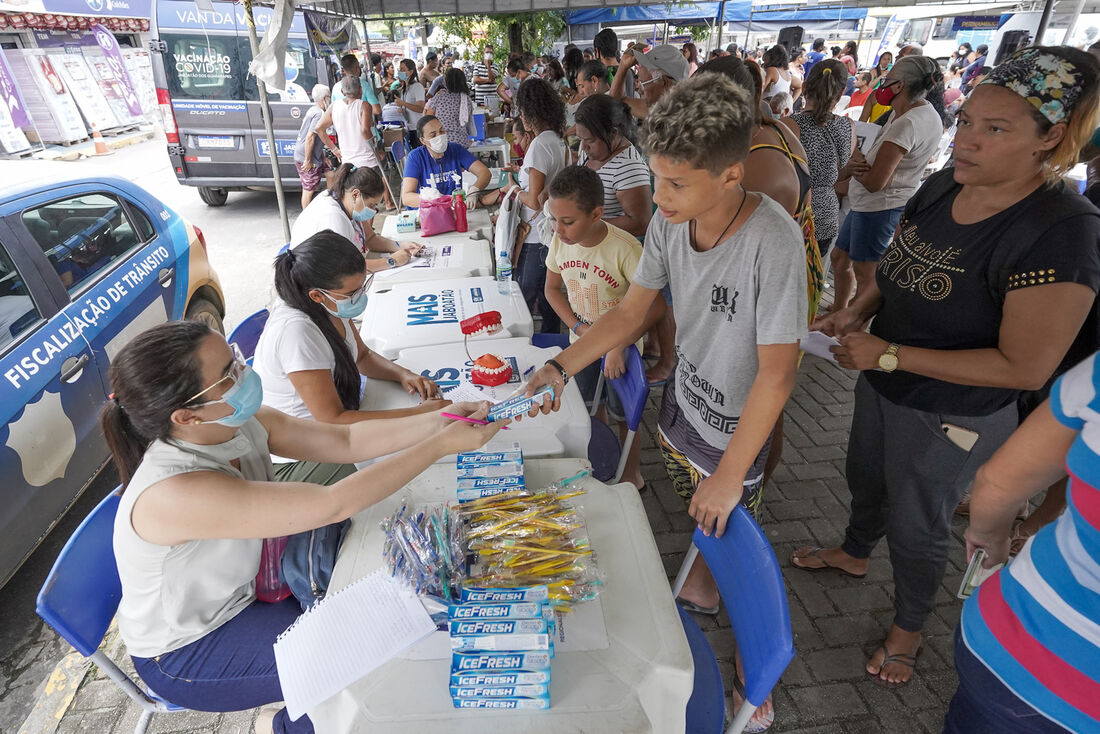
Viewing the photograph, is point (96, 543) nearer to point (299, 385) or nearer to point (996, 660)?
point (299, 385)

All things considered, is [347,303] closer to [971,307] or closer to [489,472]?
[489,472]

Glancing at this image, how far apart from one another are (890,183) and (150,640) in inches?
166

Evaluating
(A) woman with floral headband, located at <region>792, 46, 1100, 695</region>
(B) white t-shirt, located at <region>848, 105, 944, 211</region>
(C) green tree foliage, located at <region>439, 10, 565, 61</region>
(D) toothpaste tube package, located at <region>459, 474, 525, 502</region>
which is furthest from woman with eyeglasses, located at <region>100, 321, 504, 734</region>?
(C) green tree foliage, located at <region>439, 10, 565, 61</region>

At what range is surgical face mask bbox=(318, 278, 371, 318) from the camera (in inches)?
86.2

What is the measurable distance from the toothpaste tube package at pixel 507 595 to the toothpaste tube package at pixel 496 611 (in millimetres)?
33

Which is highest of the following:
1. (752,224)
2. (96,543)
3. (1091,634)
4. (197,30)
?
(197,30)

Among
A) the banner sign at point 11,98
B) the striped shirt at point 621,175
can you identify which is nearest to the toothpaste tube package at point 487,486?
the striped shirt at point 621,175

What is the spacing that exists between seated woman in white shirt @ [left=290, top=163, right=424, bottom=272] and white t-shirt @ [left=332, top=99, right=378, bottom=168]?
232cm

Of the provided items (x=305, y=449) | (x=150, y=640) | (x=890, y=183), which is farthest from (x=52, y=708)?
(x=890, y=183)

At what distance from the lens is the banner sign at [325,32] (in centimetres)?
714

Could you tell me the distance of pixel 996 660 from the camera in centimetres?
105

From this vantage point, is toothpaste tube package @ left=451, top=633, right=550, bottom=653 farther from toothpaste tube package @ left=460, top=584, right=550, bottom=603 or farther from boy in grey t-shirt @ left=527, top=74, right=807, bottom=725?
boy in grey t-shirt @ left=527, top=74, right=807, bottom=725

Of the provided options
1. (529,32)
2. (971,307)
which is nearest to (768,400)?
(971,307)

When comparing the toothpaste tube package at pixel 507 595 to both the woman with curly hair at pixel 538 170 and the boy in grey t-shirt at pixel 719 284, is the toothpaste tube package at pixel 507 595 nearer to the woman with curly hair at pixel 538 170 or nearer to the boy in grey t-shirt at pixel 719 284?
the boy in grey t-shirt at pixel 719 284
